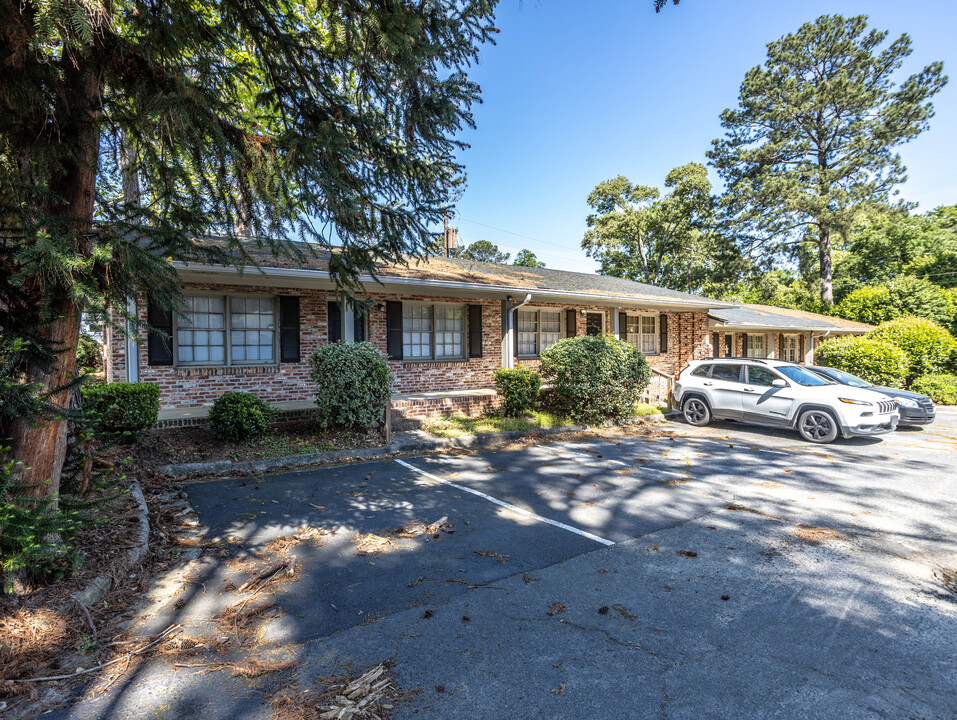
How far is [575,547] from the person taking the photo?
442 centimetres

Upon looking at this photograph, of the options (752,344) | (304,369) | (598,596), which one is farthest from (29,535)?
(752,344)

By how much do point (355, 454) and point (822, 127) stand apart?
33676 millimetres

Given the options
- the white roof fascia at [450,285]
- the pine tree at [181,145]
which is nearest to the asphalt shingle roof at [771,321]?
the white roof fascia at [450,285]

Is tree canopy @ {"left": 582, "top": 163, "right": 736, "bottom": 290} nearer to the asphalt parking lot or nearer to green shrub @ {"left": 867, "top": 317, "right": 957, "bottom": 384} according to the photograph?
green shrub @ {"left": 867, "top": 317, "right": 957, "bottom": 384}

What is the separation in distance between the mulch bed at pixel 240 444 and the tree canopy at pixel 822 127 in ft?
97.0

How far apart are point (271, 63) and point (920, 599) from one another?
7.40 metres

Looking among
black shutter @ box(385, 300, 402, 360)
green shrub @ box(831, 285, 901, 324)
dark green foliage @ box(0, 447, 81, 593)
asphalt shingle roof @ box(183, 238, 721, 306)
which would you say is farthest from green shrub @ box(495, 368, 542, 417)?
green shrub @ box(831, 285, 901, 324)

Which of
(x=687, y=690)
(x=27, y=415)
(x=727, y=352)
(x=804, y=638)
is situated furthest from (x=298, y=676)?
(x=727, y=352)

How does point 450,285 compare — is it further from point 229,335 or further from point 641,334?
point 641,334

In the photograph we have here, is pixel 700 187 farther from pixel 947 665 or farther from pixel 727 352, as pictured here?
pixel 947 665

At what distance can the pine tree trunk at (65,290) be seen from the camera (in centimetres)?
333

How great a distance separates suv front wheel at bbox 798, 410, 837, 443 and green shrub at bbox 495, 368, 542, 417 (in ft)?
18.3

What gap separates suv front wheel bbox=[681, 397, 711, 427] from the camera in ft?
38.3

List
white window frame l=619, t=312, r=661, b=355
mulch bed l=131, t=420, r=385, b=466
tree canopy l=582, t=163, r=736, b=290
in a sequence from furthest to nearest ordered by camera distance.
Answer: tree canopy l=582, t=163, r=736, b=290
white window frame l=619, t=312, r=661, b=355
mulch bed l=131, t=420, r=385, b=466
